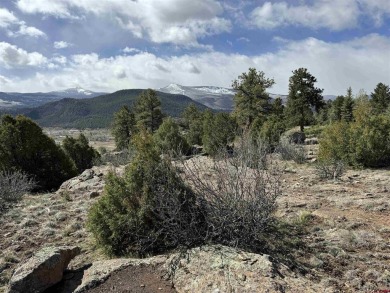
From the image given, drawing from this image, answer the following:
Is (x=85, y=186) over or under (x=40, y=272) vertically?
under

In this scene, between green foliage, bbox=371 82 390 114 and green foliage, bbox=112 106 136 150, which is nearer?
green foliage, bbox=112 106 136 150

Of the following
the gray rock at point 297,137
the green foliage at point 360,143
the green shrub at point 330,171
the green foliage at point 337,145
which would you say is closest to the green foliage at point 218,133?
the gray rock at point 297,137

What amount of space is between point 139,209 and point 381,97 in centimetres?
6130

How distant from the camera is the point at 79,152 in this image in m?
36.3

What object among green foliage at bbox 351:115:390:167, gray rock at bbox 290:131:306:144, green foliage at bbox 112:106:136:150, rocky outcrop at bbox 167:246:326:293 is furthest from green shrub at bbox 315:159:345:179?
green foliage at bbox 112:106:136:150

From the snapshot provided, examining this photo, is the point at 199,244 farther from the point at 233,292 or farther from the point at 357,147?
the point at 357,147

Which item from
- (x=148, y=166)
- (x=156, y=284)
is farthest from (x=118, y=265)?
(x=148, y=166)

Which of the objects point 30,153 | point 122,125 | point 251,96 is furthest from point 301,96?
point 30,153

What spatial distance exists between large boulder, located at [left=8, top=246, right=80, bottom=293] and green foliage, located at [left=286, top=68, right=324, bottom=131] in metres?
41.8

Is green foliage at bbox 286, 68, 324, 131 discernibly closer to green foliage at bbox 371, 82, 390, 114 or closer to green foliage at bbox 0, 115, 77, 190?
green foliage at bbox 371, 82, 390, 114

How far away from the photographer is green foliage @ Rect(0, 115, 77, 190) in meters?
20.0

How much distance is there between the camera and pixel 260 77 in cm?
4153

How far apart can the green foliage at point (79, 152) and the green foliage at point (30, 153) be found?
13.6 meters

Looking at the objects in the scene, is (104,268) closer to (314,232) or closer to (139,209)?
(139,209)
